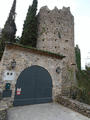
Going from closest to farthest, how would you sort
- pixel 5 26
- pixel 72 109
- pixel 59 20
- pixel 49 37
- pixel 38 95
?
1. pixel 72 109
2. pixel 38 95
3. pixel 5 26
4. pixel 49 37
5. pixel 59 20

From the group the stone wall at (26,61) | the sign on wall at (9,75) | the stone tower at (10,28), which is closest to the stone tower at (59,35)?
the stone tower at (10,28)

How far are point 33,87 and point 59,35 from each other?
26.6 feet

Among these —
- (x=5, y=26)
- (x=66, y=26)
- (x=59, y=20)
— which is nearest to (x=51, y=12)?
(x=59, y=20)

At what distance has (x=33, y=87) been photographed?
4.00 meters

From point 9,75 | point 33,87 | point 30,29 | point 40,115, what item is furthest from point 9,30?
A: point 40,115

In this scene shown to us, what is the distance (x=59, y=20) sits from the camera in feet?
34.7

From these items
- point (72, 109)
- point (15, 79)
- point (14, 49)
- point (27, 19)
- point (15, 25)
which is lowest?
point (72, 109)

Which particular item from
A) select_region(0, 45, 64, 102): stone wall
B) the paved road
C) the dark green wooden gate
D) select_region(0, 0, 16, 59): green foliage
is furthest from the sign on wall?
select_region(0, 0, 16, 59): green foliage

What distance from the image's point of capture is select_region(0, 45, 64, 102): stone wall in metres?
3.59

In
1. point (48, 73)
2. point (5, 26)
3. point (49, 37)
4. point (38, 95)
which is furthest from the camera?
point (49, 37)

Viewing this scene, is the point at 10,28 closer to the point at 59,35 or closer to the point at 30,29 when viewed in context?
the point at 30,29

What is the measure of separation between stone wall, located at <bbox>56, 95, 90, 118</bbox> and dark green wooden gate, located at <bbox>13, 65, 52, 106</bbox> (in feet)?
2.11

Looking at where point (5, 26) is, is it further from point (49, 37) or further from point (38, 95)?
point (38, 95)

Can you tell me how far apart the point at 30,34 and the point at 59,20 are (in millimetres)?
4775
